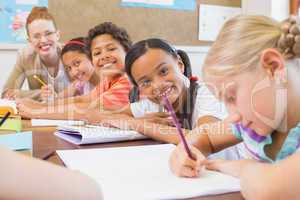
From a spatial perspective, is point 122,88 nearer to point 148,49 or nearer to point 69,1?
point 148,49

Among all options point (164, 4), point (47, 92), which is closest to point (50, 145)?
point (47, 92)

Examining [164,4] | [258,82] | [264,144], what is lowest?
[264,144]

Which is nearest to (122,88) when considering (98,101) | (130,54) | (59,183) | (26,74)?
(98,101)

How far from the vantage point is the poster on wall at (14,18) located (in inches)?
80.4

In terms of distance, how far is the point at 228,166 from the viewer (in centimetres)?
66

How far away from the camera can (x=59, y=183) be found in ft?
0.97

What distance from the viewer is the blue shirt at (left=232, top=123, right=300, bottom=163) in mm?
606

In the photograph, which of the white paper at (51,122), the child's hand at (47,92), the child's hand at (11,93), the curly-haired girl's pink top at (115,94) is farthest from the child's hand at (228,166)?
the child's hand at (11,93)

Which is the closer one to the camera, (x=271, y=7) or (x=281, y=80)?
(x=281, y=80)

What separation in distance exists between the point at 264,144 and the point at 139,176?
0.25 metres

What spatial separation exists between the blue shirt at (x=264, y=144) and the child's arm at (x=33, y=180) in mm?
406

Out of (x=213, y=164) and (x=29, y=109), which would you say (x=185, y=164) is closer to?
(x=213, y=164)

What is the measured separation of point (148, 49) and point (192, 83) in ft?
0.71

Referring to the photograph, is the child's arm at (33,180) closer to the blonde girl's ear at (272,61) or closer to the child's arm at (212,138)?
→ the blonde girl's ear at (272,61)
